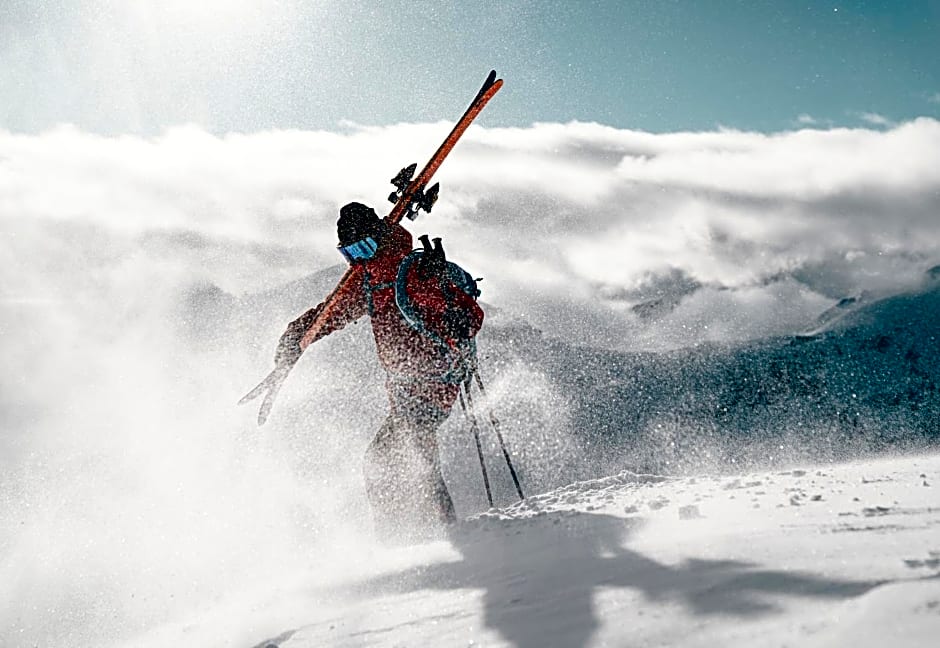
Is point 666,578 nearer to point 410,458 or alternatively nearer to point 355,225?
point 410,458

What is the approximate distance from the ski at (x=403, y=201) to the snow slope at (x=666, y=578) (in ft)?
9.79

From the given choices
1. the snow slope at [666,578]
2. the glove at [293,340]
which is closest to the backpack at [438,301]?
the glove at [293,340]

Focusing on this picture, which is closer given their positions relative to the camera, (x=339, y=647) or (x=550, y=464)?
(x=339, y=647)

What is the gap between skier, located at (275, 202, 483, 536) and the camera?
7.49m

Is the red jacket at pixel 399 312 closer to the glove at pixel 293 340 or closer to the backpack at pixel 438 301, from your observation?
the backpack at pixel 438 301

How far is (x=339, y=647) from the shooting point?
347cm

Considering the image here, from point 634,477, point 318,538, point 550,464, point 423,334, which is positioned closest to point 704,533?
point 634,477

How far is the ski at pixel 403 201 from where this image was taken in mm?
8039

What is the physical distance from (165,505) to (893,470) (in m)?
11.4

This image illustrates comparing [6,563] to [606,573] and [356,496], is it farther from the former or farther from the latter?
[606,573]

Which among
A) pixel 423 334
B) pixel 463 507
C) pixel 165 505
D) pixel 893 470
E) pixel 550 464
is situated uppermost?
pixel 423 334

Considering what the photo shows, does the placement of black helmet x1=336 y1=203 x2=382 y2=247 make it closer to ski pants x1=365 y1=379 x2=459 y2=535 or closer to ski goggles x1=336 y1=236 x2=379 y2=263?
ski goggles x1=336 y1=236 x2=379 y2=263

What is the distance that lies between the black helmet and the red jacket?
7.6 inches

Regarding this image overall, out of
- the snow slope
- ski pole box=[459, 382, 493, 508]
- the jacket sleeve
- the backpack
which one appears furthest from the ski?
the snow slope
